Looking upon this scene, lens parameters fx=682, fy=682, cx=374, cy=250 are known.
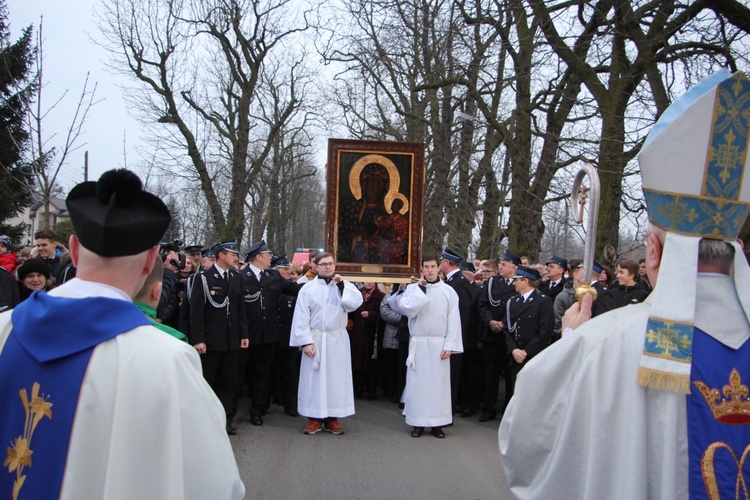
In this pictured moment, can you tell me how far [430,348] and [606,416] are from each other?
20.6 feet

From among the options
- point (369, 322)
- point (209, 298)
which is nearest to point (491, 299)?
point (369, 322)

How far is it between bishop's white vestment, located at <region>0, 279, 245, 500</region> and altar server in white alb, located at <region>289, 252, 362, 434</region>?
6.48m

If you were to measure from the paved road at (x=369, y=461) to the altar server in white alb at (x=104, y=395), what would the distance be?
14.7ft

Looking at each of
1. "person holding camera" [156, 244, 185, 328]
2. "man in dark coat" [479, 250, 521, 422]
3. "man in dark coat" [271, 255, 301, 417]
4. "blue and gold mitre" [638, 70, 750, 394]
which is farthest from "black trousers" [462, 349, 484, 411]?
"blue and gold mitre" [638, 70, 750, 394]

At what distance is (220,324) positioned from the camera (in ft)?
27.3

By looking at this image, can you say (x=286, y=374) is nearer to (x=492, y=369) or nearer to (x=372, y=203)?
(x=372, y=203)

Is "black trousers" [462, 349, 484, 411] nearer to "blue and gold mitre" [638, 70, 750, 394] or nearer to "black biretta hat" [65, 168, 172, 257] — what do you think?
"blue and gold mitre" [638, 70, 750, 394]

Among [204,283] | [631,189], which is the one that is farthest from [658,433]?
[631,189]

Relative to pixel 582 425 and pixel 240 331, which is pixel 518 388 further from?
pixel 240 331

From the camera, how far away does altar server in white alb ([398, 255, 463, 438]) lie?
8.66 m

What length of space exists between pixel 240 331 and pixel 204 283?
766mm

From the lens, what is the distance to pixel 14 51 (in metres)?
21.2

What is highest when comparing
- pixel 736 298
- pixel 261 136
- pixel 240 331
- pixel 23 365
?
pixel 261 136

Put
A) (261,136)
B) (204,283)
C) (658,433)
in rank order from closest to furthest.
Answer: (658,433)
(204,283)
(261,136)
